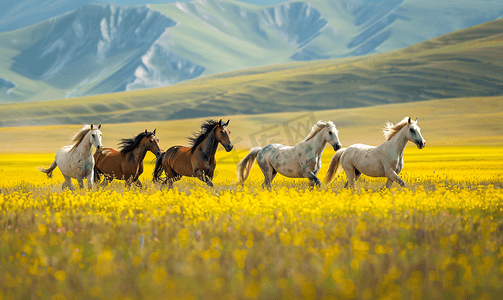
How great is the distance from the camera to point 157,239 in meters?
6.57

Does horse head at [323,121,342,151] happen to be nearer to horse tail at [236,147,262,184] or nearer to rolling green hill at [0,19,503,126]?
horse tail at [236,147,262,184]

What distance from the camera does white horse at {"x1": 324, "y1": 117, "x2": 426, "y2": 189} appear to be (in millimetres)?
12145

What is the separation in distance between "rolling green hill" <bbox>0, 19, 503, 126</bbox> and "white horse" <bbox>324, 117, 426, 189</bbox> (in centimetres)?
11913

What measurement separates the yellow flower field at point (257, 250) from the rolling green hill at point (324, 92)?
4849 inches

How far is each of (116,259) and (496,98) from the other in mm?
110941

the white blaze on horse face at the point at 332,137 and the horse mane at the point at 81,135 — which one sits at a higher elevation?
the horse mane at the point at 81,135

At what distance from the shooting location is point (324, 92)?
5709 inches

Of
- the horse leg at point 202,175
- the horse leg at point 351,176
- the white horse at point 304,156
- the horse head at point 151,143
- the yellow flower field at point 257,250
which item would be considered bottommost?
the yellow flower field at point 257,250

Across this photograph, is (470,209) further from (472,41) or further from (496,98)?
(472,41)

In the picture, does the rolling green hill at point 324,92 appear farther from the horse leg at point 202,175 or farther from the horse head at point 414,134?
the horse head at point 414,134

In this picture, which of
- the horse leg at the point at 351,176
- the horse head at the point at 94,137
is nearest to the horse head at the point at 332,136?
the horse leg at the point at 351,176

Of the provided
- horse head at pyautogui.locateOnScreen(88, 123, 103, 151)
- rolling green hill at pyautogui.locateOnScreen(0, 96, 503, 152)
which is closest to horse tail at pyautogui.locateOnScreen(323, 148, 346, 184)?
horse head at pyautogui.locateOnScreen(88, 123, 103, 151)

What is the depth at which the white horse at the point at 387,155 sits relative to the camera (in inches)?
478

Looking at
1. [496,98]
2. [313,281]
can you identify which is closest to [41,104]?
[496,98]
